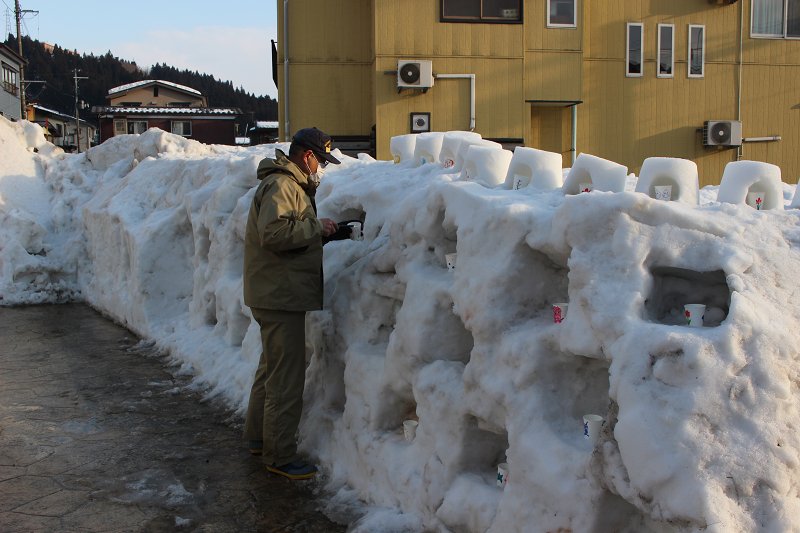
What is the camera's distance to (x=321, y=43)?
43.3ft

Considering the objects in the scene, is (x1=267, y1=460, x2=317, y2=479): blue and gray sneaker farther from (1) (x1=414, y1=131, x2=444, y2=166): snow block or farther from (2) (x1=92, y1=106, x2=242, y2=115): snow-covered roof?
(2) (x1=92, y1=106, x2=242, y2=115): snow-covered roof

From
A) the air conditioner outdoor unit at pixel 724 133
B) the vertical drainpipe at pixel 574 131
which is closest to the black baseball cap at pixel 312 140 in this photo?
the vertical drainpipe at pixel 574 131

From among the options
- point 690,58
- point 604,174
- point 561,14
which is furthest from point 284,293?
point 690,58

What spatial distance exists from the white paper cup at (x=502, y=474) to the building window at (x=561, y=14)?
1141cm

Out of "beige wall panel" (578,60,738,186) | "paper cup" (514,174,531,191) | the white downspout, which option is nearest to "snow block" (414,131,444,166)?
"paper cup" (514,174,531,191)

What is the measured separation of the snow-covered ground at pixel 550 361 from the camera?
84.6 inches

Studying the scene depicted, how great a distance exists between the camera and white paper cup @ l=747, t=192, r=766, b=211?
3162 millimetres

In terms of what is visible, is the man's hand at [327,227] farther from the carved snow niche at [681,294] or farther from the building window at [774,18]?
the building window at [774,18]

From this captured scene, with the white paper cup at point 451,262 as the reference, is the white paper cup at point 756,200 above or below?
above

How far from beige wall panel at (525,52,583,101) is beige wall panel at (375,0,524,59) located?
1.37ft

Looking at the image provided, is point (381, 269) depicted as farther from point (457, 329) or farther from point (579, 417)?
point (579, 417)

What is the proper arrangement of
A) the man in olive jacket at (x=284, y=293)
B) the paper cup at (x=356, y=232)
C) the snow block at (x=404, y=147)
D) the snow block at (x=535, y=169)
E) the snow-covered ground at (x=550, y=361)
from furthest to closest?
the snow block at (x=404, y=147)
the paper cup at (x=356, y=232)
the man in olive jacket at (x=284, y=293)
the snow block at (x=535, y=169)
the snow-covered ground at (x=550, y=361)

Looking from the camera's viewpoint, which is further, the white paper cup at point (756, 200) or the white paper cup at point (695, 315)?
the white paper cup at point (756, 200)

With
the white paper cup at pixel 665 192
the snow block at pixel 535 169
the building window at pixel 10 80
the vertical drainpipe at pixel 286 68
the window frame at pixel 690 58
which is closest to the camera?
the white paper cup at pixel 665 192
